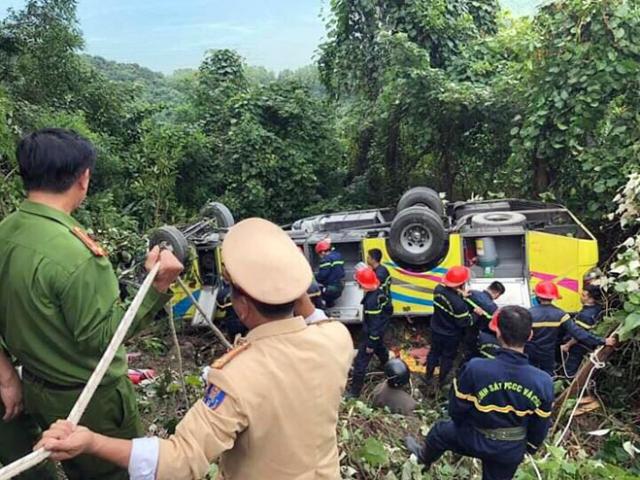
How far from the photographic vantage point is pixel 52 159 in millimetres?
2018

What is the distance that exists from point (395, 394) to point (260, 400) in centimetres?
364

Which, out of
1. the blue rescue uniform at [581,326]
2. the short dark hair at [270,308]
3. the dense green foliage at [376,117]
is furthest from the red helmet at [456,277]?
the short dark hair at [270,308]

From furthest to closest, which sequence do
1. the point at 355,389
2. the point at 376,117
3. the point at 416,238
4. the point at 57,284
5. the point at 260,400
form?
the point at 376,117 → the point at 416,238 → the point at 355,389 → the point at 57,284 → the point at 260,400

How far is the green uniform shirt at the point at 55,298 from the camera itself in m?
1.98

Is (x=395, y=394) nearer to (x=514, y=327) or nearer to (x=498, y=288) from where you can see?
(x=498, y=288)

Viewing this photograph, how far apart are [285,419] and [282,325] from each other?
0.82 ft

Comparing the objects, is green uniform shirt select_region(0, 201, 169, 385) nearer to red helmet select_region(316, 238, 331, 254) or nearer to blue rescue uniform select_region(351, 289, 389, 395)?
blue rescue uniform select_region(351, 289, 389, 395)

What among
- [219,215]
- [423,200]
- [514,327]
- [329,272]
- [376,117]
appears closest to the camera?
[514,327]

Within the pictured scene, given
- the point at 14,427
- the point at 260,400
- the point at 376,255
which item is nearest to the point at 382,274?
the point at 376,255

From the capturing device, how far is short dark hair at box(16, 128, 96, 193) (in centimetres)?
201

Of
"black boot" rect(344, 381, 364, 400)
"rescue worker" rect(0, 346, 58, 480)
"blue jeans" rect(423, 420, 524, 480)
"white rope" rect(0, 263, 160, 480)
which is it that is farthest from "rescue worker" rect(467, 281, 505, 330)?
"white rope" rect(0, 263, 160, 480)

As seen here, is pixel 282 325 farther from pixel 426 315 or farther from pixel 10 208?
pixel 426 315

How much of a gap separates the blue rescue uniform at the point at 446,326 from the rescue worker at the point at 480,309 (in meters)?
0.08

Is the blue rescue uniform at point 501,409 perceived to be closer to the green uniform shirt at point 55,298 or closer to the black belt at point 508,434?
the black belt at point 508,434
